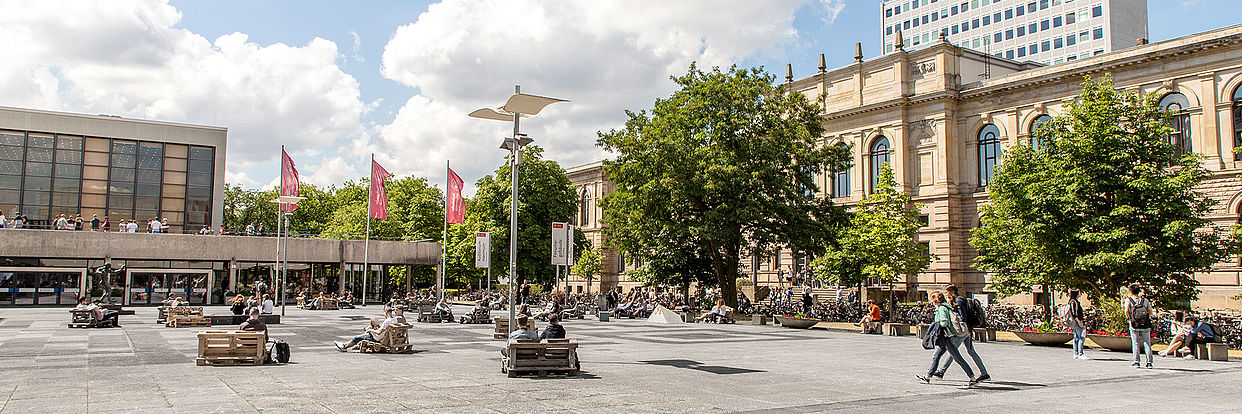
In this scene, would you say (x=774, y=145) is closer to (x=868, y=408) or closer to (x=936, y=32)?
(x=868, y=408)

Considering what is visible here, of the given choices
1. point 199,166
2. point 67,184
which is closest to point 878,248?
point 199,166

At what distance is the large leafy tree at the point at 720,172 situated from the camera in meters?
37.2

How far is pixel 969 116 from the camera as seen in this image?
170ft

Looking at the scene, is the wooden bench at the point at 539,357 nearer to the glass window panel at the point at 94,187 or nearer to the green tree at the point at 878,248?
the green tree at the point at 878,248

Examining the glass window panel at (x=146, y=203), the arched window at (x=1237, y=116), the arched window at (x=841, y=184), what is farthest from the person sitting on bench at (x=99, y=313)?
the arched window at (x=1237, y=116)

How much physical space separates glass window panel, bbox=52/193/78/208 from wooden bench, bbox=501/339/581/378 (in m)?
46.3

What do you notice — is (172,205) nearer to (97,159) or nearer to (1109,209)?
(97,159)

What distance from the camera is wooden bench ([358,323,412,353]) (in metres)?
17.9

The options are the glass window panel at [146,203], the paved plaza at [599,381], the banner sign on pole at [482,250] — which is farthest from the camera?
the glass window panel at [146,203]

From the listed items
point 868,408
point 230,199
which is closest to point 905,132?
point 868,408

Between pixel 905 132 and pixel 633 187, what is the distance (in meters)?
22.7

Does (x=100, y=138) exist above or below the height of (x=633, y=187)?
above

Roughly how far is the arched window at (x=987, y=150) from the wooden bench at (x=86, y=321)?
4550cm

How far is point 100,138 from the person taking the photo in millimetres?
49438
